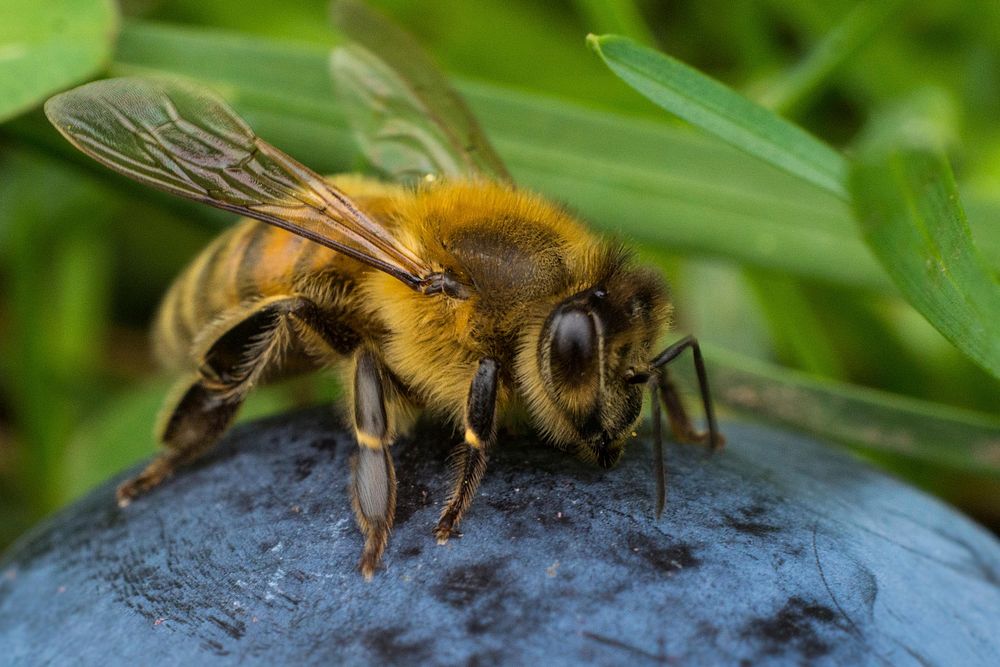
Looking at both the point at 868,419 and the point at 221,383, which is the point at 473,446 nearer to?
the point at 221,383

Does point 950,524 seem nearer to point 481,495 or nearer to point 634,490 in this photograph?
point 634,490

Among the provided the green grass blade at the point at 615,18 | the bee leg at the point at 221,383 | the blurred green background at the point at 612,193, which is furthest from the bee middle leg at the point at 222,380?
the green grass blade at the point at 615,18

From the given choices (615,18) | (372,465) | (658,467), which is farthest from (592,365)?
(615,18)

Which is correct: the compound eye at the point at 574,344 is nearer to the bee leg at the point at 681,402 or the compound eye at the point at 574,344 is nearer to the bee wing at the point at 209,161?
the bee leg at the point at 681,402

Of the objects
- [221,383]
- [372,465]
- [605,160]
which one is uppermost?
[605,160]

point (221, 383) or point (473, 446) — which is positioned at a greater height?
point (473, 446)

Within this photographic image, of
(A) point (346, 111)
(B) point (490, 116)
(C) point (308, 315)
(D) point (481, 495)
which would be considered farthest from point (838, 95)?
(D) point (481, 495)

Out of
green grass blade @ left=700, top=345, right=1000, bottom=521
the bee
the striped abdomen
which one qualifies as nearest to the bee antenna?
the bee
